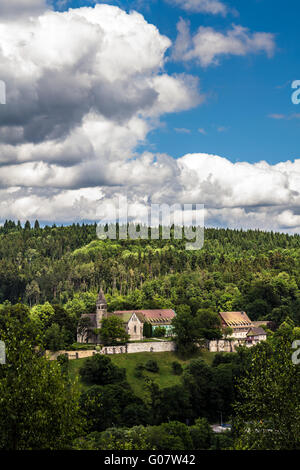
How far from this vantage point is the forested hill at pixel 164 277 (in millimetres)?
118062

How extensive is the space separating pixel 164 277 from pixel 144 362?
62411mm

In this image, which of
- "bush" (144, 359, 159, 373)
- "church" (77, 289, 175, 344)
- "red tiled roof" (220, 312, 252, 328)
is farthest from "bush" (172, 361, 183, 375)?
"red tiled roof" (220, 312, 252, 328)

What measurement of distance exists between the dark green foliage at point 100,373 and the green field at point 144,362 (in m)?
1.45

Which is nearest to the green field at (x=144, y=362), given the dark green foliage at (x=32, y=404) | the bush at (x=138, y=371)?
the bush at (x=138, y=371)

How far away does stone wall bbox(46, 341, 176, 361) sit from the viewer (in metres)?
77.9

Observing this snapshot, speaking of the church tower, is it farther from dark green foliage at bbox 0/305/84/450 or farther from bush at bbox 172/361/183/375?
dark green foliage at bbox 0/305/84/450

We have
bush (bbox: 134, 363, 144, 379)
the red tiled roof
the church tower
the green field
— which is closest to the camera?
the green field

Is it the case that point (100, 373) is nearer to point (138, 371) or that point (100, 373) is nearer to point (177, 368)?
point (138, 371)

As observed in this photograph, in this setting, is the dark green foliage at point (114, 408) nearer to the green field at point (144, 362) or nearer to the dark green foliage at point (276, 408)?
the green field at point (144, 362)

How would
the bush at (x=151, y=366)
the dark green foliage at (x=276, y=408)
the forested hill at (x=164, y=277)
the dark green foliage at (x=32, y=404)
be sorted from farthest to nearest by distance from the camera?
the forested hill at (x=164, y=277)
the bush at (x=151, y=366)
the dark green foliage at (x=276, y=408)
the dark green foliage at (x=32, y=404)

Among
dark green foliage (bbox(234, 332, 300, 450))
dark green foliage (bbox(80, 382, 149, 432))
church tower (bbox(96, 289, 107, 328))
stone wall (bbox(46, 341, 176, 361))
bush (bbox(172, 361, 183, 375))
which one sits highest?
church tower (bbox(96, 289, 107, 328))

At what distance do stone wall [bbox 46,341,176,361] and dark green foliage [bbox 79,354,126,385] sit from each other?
26.2ft

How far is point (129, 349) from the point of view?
3275 inches

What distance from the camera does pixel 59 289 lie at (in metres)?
154
